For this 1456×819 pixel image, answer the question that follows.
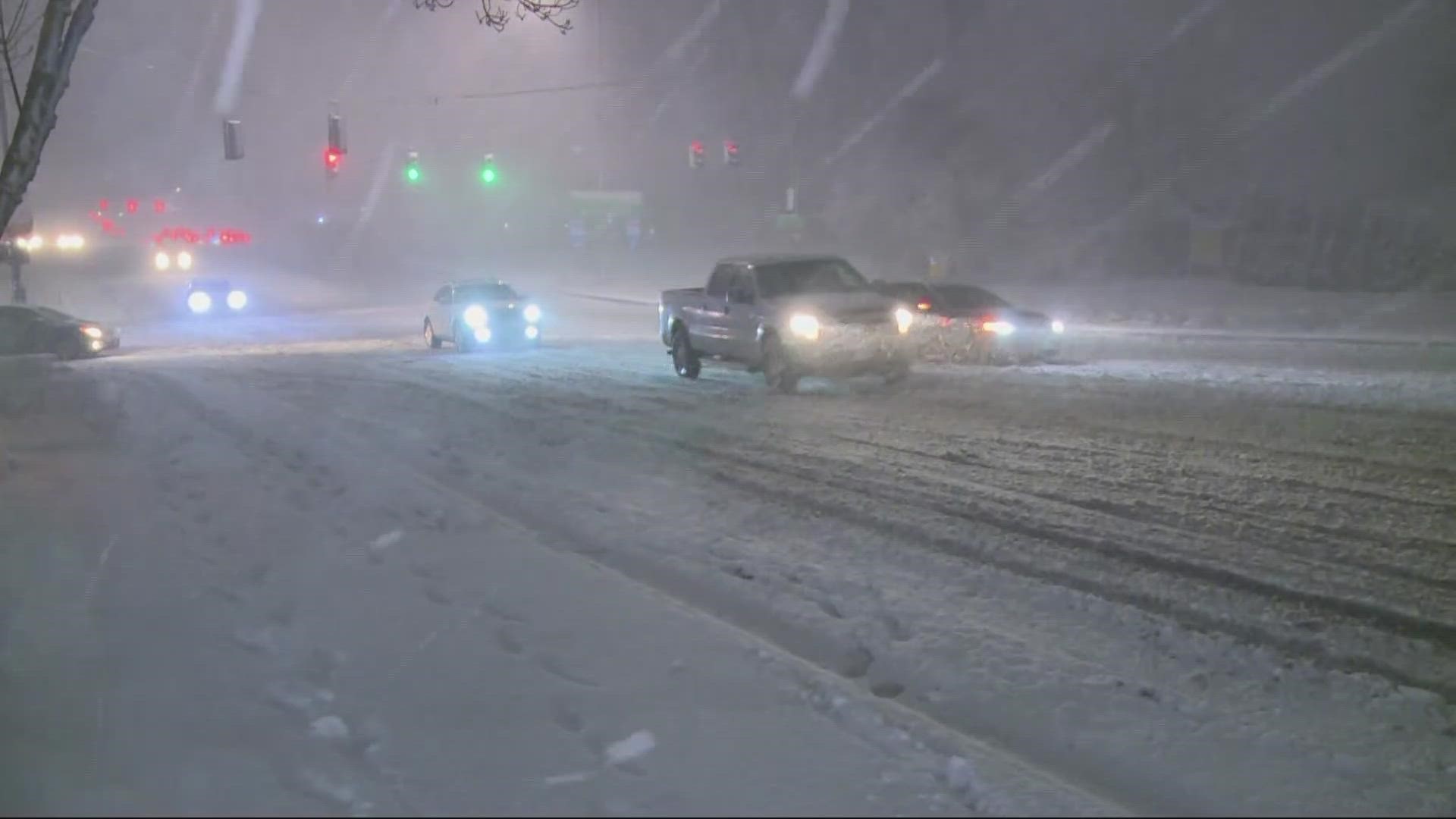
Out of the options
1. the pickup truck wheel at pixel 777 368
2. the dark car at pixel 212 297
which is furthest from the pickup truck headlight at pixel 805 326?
the dark car at pixel 212 297

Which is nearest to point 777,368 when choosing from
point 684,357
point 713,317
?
point 713,317

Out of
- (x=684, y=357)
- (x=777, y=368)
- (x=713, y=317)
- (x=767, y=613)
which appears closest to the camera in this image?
(x=767, y=613)

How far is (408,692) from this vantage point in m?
6.77

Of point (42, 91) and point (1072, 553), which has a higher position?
point (42, 91)

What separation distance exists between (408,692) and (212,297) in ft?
159

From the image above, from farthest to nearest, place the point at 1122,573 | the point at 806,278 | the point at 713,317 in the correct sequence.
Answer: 1. the point at 713,317
2. the point at 806,278
3. the point at 1122,573

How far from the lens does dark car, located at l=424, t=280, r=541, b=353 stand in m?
30.9

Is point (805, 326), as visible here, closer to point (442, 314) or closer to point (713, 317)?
point (713, 317)

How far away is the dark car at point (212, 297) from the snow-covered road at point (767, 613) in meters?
37.2

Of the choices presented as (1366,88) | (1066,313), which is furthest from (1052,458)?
(1366,88)

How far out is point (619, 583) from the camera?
8.97 metres

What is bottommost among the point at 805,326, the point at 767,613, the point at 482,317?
the point at 767,613

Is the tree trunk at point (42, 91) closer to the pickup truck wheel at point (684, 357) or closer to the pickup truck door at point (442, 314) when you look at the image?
the pickup truck wheel at point (684, 357)

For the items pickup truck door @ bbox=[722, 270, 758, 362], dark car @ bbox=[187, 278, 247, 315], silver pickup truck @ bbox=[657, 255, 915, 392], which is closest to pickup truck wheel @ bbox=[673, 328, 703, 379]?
silver pickup truck @ bbox=[657, 255, 915, 392]
